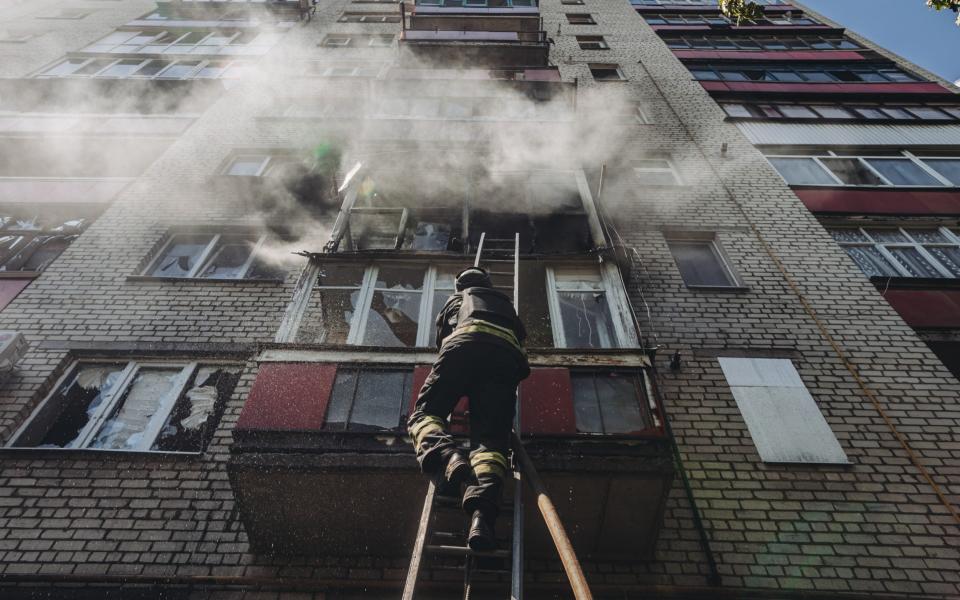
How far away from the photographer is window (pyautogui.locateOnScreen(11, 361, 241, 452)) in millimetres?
4980

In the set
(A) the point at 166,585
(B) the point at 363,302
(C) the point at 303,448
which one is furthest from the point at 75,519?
(B) the point at 363,302

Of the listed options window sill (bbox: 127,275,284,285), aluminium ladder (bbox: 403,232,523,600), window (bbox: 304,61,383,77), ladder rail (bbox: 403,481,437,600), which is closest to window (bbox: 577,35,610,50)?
window (bbox: 304,61,383,77)

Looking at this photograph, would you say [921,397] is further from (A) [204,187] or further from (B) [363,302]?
(A) [204,187]

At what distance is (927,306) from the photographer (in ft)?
21.9

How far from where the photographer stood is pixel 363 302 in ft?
16.6

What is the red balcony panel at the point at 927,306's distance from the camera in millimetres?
6486

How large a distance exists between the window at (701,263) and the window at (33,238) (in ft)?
32.7

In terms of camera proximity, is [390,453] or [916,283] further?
[916,283]

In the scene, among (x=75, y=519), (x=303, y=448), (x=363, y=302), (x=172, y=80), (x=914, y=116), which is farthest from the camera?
(x=172, y=80)

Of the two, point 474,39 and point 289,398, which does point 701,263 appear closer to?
point 289,398

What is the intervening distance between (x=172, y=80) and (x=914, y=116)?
64.2ft

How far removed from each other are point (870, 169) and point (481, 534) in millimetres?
11916

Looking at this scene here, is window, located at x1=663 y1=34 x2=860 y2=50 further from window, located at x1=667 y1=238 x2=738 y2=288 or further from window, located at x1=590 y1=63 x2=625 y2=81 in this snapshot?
window, located at x1=667 y1=238 x2=738 y2=288

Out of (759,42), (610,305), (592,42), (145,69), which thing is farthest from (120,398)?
(759,42)
